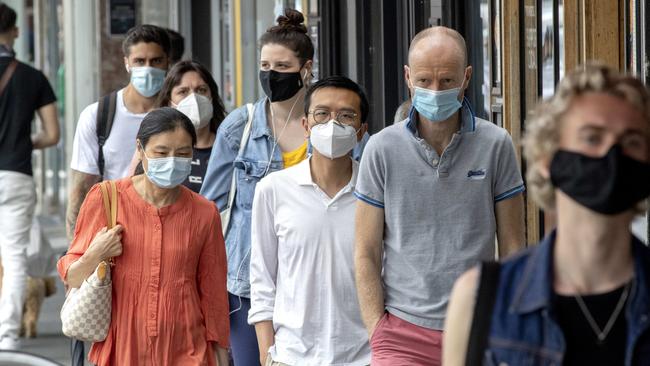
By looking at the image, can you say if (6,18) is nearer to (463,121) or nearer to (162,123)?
(162,123)

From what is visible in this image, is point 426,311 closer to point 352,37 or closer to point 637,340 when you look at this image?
point 637,340

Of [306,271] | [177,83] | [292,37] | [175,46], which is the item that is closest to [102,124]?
[177,83]

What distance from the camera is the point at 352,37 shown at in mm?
10281

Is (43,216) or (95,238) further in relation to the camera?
(43,216)

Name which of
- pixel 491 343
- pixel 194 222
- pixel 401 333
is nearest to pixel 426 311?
pixel 401 333

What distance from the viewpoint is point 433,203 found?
484 centimetres

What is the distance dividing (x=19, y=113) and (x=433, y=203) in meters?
5.25

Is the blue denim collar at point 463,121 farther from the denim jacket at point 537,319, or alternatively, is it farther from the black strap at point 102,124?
the black strap at point 102,124

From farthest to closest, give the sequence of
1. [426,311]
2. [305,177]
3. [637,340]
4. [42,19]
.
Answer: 1. [42,19]
2. [305,177]
3. [426,311]
4. [637,340]

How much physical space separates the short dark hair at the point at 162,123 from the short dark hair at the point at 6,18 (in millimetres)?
4058

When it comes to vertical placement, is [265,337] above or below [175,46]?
below

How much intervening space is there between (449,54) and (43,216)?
723 inches

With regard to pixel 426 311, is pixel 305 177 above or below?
above

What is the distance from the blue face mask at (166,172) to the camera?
18.8 feet
